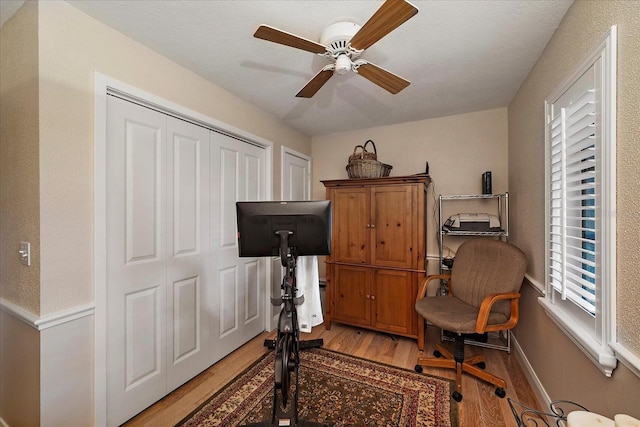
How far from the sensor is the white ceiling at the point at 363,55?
55.9 inches

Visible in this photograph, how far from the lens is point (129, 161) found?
1.71m

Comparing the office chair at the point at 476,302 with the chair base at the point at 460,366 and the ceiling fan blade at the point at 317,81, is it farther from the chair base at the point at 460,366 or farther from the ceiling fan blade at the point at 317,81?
the ceiling fan blade at the point at 317,81

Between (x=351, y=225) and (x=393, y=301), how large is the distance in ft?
3.01

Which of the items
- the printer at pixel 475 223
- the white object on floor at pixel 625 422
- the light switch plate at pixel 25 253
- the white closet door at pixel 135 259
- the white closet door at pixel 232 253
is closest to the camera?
the white object on floor at pixel 625 422

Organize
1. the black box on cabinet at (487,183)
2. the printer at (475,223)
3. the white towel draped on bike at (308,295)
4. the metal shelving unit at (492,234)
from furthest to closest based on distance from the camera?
the black box on cabinet at (487,183), the printer at (475,223), the metal shelving unit at (492,234), the white towel draped on bike at (308,295)

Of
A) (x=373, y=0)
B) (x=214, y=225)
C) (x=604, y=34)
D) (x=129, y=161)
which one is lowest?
(x=214, y=225)

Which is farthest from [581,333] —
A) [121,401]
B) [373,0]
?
[121,401]

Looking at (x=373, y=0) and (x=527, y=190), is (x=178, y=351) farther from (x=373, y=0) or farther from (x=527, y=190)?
(x=527, y=190)

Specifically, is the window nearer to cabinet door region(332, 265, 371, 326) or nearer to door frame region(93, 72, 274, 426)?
cabinet door region(332, 265, 371, 326)

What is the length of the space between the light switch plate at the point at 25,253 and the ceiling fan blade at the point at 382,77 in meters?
2.08

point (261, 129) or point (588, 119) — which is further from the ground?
point (261, 129)

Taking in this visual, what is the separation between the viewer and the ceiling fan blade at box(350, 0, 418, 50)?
1082 mm

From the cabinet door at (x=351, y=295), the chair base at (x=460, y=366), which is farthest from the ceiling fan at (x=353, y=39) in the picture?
the chair base at (x=460, y=366)

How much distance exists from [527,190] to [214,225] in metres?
2.68
